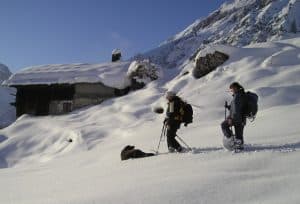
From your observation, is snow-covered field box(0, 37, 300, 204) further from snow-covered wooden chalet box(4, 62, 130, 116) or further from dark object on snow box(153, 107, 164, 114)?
snow-covered wooden chalet box(4, 62, 130, 116)

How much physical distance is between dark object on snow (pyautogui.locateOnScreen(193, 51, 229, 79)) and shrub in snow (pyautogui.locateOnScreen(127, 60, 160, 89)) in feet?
18.6

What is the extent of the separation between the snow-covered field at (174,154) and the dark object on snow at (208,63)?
573 mm

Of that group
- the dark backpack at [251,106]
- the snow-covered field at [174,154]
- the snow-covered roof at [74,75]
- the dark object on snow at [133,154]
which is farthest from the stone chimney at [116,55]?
the dark backpack at [251,106]

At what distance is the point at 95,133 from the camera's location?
21016 mm

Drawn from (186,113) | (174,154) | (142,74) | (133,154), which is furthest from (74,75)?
A: (174,154)

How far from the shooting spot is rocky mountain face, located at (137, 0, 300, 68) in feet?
329

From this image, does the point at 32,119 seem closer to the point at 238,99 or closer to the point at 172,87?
the point at 172,87

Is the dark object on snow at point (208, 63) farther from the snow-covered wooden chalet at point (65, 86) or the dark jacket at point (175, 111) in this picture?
the dark jacket at point (175, 111)

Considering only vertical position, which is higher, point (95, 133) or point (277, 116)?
point (277, 116)

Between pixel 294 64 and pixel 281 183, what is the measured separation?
1975 centimetres

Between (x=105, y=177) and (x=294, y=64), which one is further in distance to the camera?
(x=294, y=64)

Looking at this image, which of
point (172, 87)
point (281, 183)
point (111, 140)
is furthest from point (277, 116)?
point (172, 87)

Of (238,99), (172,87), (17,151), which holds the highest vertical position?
(238,99)

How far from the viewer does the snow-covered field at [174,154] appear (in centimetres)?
636
